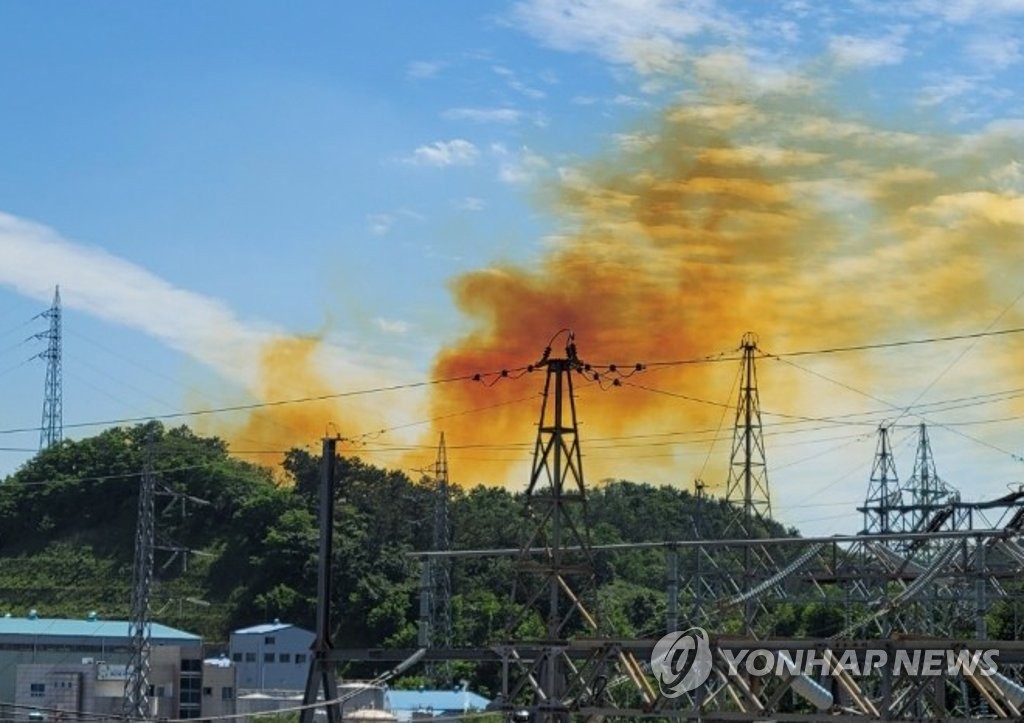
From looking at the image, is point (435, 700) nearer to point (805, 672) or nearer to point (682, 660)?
point (805, 672)

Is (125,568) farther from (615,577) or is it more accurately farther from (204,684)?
(204,684)

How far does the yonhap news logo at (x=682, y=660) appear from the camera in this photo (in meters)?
35.4

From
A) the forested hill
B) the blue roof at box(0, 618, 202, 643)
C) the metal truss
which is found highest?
the forested hill

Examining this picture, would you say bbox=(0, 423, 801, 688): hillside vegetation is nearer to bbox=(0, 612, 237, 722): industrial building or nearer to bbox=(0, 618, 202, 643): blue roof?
bbox=(0, 618, 202, 643): blue roof

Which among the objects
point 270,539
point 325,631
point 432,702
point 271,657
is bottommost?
point 432,702

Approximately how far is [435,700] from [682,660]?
204 ft

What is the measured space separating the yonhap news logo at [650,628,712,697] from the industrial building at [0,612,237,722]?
2153 inches

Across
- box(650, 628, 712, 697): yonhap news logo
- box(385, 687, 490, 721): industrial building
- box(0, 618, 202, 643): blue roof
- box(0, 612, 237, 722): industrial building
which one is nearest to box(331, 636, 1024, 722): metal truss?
box(650, 628, 712, 697): yonhap news logo

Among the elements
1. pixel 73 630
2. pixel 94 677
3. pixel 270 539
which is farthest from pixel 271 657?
pixel 94 677

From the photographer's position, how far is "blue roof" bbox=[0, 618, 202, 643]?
10131cm

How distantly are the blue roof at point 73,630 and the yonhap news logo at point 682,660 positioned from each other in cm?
7136

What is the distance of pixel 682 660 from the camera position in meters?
35.8

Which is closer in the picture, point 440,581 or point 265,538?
point 440,581

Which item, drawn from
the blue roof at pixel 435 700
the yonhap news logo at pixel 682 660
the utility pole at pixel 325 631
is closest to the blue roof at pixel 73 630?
the blue roof at pixel 435 700
